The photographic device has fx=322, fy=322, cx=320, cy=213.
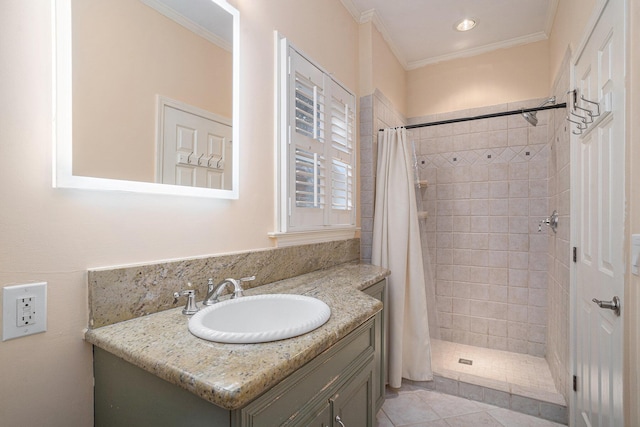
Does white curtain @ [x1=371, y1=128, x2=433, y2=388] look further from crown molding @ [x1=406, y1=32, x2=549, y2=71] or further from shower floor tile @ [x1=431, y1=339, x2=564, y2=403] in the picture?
crown molding @ [x1=406, y1=32, x2=549, y2=71]

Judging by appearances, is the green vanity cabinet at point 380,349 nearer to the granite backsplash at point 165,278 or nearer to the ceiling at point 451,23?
the granite backsplash at point 165,278

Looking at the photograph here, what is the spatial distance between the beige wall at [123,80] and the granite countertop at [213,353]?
46cm

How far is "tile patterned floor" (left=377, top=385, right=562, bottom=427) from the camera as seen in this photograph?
1.84 m

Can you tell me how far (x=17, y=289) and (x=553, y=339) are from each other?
9.58 ft

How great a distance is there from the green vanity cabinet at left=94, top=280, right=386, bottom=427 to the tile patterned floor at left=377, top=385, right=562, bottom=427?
88 centimetres

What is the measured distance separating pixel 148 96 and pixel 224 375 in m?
0.91

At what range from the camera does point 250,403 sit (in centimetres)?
69

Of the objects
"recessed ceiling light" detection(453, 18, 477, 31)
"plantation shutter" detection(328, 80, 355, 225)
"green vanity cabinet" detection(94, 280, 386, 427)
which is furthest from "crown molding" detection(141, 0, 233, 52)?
"recessed ceiling light" detection(453, 18, 477, 31)

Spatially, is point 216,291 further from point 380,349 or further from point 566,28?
point 566,28

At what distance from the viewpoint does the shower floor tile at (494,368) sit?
6.83 feet

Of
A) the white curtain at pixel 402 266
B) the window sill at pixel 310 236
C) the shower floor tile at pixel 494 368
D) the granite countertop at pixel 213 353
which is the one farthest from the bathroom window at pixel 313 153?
the shower floor tile at pixel 494 368

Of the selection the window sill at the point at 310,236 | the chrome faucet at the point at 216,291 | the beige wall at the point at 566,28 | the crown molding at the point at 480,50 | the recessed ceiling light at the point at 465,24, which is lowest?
the chrome faucet at the point at 216,291

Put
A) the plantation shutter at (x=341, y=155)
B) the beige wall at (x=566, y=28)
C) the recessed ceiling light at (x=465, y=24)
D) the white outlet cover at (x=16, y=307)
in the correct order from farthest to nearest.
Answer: the recessed ceiling light at (x=465, y=24) < the plantation shutter at (x=341, y=155) < the beige wall at (x=566, y=28) < the white outlet cover at (x=16, y=307)

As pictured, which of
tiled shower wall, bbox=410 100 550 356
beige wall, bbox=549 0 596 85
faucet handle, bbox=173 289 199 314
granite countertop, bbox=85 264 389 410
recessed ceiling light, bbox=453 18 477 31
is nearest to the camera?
granite countertop, bbox=85 264 389 410
